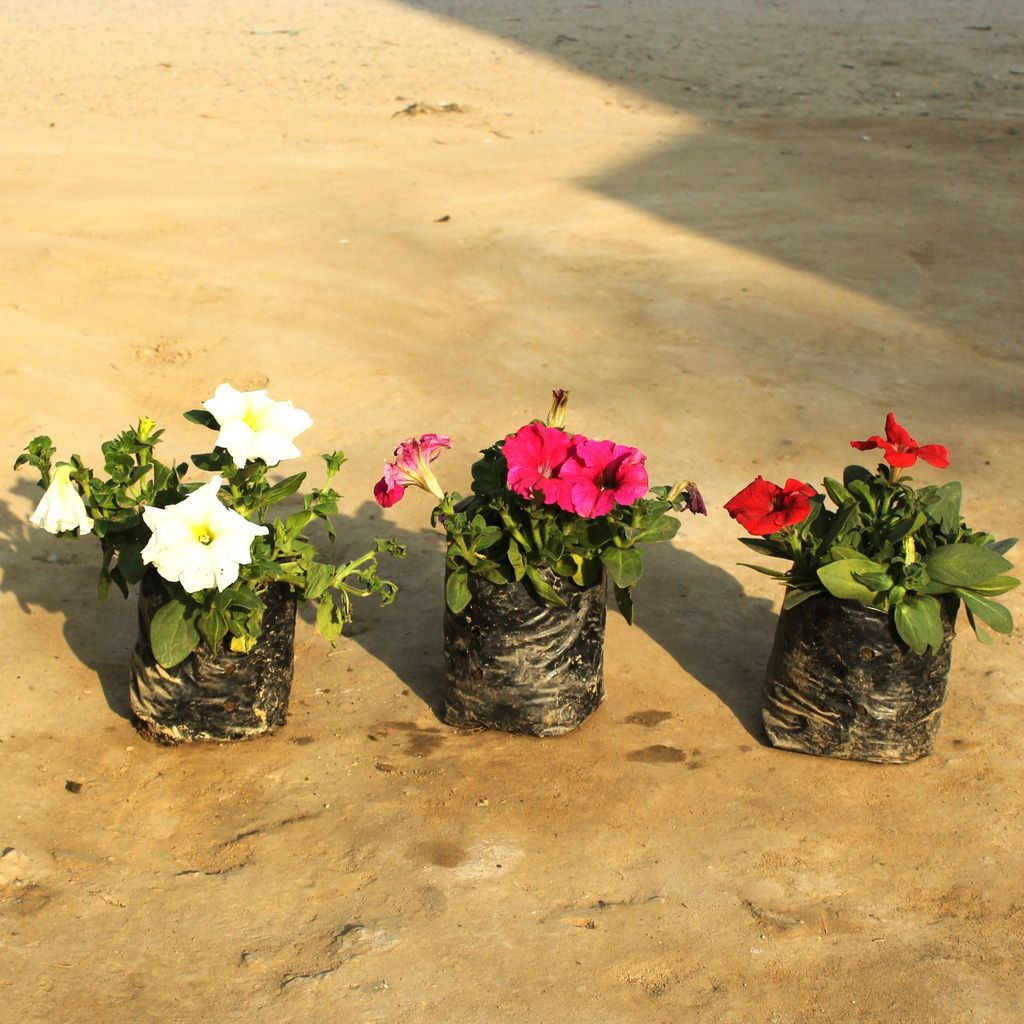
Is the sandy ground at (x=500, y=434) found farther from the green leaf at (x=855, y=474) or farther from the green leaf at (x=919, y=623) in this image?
the green leaf at (x=855, y=474)

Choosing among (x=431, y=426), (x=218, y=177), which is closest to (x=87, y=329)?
(x=431, y=426)

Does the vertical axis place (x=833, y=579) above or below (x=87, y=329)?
above

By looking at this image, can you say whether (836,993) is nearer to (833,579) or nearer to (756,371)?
(833,579)

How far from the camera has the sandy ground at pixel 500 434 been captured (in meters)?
2.57

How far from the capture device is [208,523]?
2730 millimetres

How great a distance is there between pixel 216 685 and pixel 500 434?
209cm

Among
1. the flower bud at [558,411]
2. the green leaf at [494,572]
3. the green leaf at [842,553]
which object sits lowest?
the green leaf at [494,572]

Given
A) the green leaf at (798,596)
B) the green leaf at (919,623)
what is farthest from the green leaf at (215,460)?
the green leaf at (919,623)

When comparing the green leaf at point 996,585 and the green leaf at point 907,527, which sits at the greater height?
the green leaf at point 907,527

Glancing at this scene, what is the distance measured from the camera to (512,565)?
3045 millimetres

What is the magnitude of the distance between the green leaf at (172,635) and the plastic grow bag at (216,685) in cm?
12

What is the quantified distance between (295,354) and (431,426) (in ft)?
3.00

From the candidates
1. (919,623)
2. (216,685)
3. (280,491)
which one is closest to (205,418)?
(280,491)

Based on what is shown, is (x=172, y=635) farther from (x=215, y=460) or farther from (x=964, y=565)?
(x=964, y=565)
